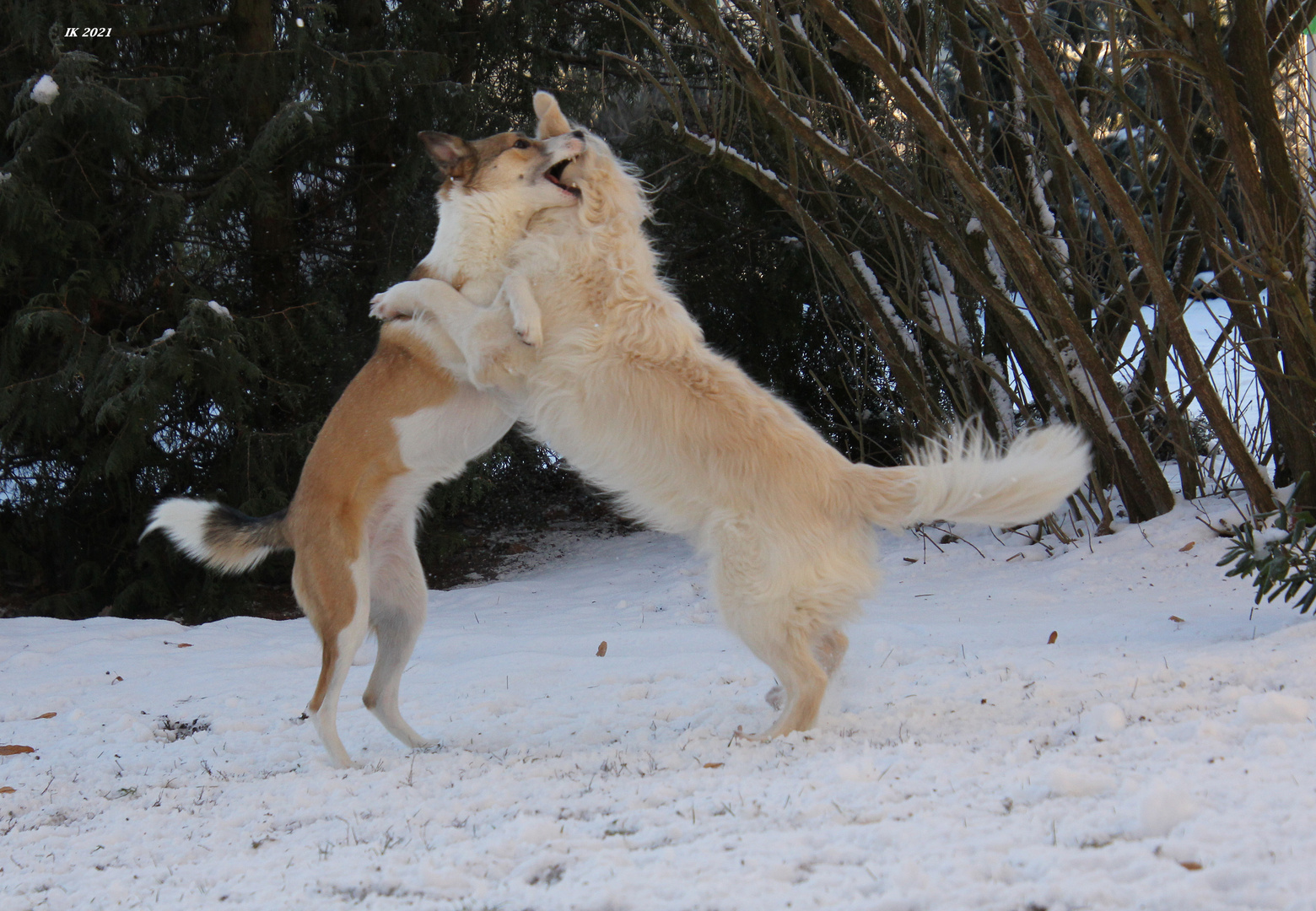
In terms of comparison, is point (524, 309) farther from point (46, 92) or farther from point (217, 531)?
point (46, 92)

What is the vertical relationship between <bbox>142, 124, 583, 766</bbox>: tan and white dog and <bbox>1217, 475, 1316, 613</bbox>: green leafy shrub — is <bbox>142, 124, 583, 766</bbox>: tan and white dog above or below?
above

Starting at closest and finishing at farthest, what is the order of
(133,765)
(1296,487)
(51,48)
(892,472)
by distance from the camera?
(892,472)
(133,765)
(1296,487)
(51,48)

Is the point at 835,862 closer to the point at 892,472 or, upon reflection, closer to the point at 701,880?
the point at 701,880

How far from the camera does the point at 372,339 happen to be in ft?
26.0

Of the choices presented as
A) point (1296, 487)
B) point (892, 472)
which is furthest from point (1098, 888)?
point (1296, 487)

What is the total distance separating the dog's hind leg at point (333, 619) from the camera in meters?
3.43

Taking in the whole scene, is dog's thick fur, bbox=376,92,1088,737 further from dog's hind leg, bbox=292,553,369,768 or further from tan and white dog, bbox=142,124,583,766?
dog's hind leg, bbox=292,553,369,768

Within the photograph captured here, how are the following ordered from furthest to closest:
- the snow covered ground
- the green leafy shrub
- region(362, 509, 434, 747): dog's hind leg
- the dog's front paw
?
region(362, 509, 434, 747): dog's hind leg → the dog's front paw → the green leafy shrub → the snow covered ground

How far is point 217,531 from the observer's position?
3846 mm

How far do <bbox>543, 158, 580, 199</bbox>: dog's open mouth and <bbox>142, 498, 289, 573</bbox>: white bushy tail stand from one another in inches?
64.9

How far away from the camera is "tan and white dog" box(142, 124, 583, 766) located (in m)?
3.57

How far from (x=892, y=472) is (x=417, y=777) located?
1768 mm

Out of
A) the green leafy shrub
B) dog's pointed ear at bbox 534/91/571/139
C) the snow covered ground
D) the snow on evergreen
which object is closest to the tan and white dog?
dog's pointed ear at bbox 534/91/571/139

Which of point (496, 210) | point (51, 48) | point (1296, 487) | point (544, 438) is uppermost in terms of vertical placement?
point (51, 48)
